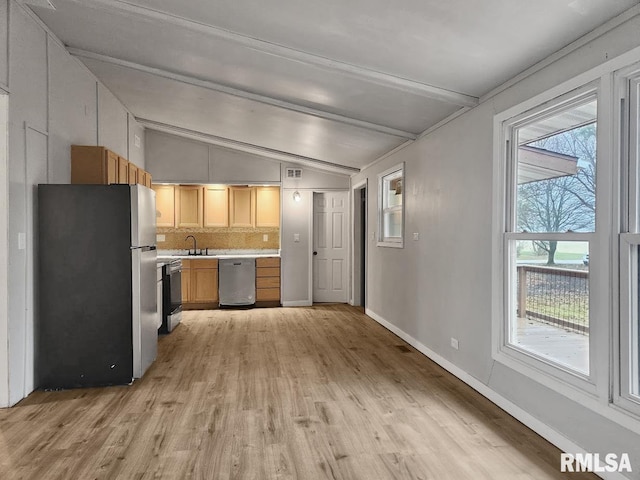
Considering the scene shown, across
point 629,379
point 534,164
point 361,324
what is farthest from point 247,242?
point 629,379

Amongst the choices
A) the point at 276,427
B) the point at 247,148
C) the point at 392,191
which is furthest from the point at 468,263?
the point at 247,148

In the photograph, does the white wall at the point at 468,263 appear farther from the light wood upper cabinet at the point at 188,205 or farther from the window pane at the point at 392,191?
the light wood upper cabinet at the point at 188,205

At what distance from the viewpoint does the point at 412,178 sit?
5.30 m

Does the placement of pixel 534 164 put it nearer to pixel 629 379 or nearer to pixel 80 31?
pixel 629 379

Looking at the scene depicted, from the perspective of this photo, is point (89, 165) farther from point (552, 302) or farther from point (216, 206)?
point (552, 302)

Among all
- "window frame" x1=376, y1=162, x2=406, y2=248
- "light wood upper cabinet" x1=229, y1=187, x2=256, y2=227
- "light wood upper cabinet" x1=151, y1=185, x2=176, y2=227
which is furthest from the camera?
"light wood upper cabinet" x1=229, y1=187, x2=256, y2=227

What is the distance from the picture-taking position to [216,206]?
8320 millimetres

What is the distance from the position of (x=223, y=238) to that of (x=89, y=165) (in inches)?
164

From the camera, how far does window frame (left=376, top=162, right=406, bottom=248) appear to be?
5.62m

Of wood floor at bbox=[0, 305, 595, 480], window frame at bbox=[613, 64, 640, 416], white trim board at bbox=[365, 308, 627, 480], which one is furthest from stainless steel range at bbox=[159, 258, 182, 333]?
window frame at bbox=[613, 64, 640, 416]

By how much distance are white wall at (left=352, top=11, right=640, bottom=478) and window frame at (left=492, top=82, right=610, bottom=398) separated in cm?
8

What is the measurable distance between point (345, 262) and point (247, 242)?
183cm

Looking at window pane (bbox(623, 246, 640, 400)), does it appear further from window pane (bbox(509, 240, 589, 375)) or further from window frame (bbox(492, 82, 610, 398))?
window pane (bbox(509, 240, 589, 375))

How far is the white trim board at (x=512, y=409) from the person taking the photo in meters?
2.56
